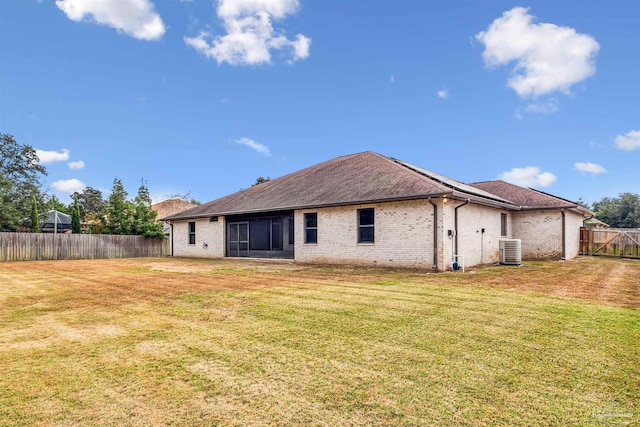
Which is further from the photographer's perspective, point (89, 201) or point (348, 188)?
point (89, 201)

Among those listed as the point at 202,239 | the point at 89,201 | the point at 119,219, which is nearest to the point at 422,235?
the point at 202,239

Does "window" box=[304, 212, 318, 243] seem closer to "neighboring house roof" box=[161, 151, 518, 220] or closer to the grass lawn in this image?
"neighboring house roof" box=[161, 151, 518, 220]

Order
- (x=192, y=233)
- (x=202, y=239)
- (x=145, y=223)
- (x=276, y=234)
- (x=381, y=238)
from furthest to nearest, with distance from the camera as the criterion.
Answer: (x=145, y=223) → (x=192, y=233) → (x=202, y=239) → (x=276, y=234) → (x=381, y=238)

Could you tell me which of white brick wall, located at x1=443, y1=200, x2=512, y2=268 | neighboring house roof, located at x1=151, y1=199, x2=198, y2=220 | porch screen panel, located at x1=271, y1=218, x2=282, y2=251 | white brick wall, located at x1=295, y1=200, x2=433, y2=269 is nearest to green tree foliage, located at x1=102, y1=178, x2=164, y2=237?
porch screen panel, located at x1=271, y1=218, x2=282, y2=251

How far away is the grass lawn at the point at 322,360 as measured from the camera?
2539 millimetres

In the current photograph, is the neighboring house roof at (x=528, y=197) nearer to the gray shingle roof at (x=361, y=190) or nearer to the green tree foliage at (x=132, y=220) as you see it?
the gray shingle roof at (x=361, y=190)

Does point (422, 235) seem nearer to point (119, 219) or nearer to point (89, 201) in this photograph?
point (119, 219)

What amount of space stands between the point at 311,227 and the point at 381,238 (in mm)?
Result: 3509

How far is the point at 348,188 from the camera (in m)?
14.4

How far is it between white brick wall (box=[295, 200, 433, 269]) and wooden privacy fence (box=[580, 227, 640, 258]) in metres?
14.6

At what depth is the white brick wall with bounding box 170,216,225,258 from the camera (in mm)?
19375

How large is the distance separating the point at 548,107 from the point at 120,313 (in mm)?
19860

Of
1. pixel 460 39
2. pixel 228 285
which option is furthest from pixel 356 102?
pixel 228 285

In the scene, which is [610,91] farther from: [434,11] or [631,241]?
[434,11]
